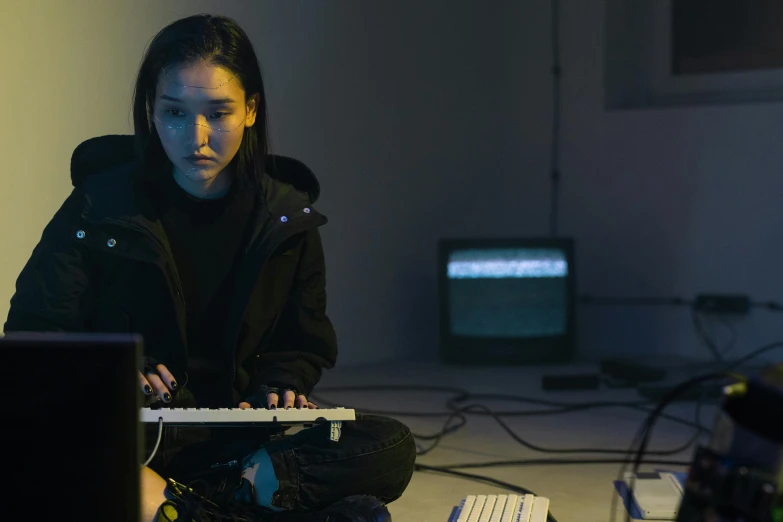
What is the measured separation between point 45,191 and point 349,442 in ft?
3.41

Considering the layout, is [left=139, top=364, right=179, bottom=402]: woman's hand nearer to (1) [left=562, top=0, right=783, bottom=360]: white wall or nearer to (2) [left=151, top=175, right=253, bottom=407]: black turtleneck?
(2) [left=151, top=175, right=253, bottom=407]: black turtleneck

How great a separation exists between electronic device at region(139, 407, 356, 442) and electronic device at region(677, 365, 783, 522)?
0.69 m

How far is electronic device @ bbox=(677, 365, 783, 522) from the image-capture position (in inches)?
29.4

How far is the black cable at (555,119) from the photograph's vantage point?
357 cm

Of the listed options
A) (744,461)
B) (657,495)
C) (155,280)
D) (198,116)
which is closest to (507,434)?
(657,495)

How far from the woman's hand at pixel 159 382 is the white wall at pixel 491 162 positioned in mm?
1506

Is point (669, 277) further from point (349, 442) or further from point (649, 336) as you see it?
point (349, 442)

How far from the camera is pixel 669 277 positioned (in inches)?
137

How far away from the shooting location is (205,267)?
168 centimetres

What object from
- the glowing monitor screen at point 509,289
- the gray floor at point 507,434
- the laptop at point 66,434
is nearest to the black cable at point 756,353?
the gray floor at point 507,434

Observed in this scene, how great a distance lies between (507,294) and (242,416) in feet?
6.69

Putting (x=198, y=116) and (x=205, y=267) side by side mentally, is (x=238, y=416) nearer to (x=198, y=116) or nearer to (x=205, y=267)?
(x=205, y=267)

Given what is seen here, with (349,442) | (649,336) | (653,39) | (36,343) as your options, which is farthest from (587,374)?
(36,343)

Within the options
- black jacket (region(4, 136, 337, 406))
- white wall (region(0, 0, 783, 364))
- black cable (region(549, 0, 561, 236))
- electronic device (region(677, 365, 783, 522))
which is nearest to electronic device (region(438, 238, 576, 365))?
white wall (region(0, 0, 783, 364))
